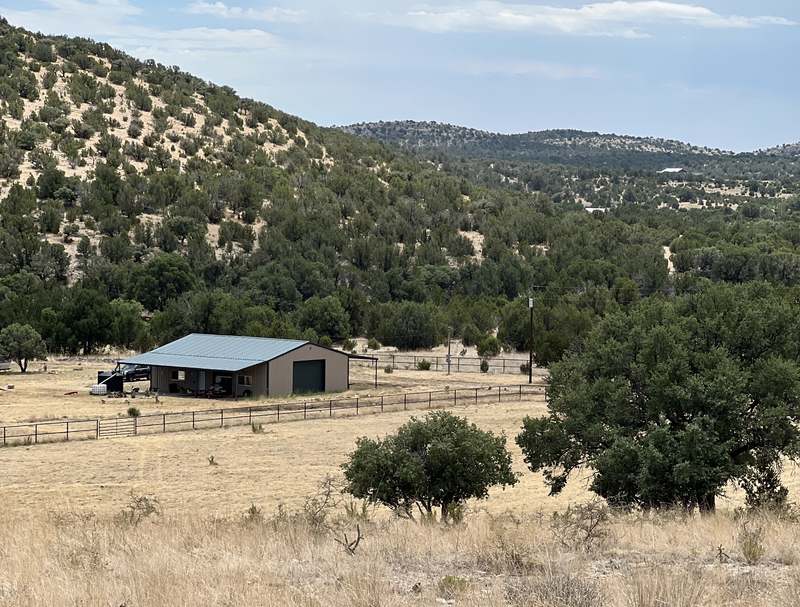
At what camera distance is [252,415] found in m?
39.4

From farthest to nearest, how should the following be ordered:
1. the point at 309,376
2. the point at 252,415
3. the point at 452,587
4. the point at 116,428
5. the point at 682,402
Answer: the point at 309,376 < the point at 252,415 < the point at 116,428 < the point at 682,402 < the point at 452,587

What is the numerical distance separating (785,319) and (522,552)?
11.3 meters

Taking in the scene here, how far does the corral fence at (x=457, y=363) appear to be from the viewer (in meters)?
61.4

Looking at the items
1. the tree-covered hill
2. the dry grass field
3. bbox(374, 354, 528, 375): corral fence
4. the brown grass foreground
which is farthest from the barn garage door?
the brown grass foreground

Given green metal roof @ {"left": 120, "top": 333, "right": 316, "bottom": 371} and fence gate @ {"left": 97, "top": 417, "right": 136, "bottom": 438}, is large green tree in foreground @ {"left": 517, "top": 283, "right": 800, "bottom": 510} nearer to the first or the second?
fence gate @ {"left": 97, "top": 417, "right": 136, "bottom": 438}

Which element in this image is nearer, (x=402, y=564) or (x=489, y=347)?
(x=402, y=564)

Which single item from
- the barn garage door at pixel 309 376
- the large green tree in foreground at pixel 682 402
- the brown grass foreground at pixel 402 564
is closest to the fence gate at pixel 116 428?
the barn garage door at pixel 309 376

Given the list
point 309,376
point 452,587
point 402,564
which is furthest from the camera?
point 309,376

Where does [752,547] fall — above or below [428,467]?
above

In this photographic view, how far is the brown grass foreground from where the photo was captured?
802 cm

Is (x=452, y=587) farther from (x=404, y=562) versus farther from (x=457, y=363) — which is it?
(x=457, y=363)

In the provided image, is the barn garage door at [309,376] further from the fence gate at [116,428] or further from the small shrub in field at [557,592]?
→ the small shrub in field at [557,592]

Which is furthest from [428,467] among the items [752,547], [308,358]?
[308,358]

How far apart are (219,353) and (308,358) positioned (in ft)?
15.0
